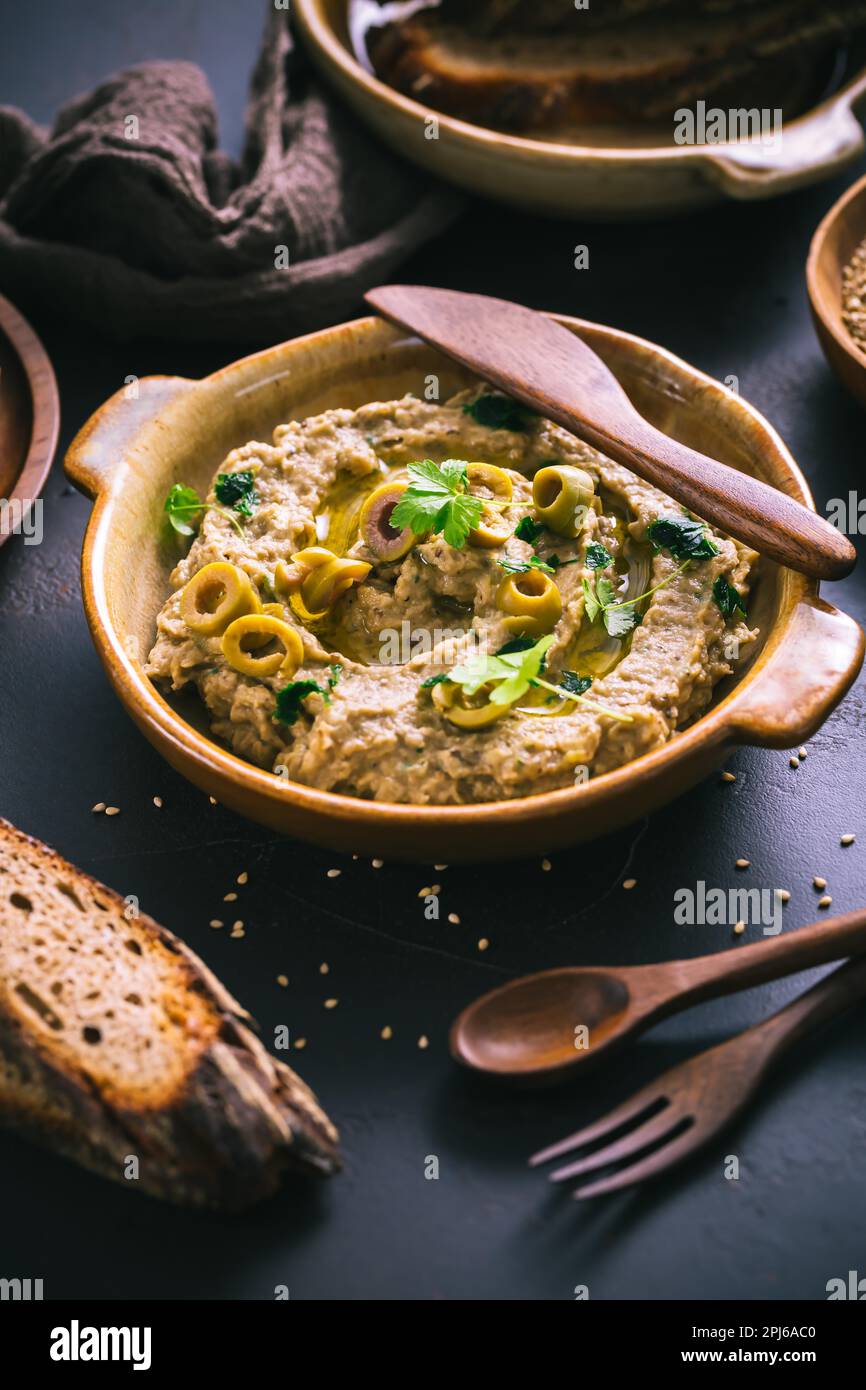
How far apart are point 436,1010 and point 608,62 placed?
3981 millimetres

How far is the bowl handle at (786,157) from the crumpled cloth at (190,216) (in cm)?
110

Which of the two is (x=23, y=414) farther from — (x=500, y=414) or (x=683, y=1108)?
(x=683, y=1108)

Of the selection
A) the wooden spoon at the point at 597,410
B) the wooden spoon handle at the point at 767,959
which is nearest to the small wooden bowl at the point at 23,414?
the wooden spoon at the point at 597,410

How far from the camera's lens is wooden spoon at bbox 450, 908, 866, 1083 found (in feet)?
10.3

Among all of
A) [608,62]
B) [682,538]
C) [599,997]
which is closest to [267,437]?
[682,538]

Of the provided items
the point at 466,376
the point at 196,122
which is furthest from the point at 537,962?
the point at 196,122

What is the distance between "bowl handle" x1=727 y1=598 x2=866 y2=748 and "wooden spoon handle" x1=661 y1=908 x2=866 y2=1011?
17.9 inches

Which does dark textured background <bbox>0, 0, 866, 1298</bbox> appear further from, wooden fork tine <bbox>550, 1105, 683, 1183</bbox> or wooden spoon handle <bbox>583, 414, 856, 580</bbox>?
wooden spoon handle <bbox>583, 414, 856, 580</bbox>

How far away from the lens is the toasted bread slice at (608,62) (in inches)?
211

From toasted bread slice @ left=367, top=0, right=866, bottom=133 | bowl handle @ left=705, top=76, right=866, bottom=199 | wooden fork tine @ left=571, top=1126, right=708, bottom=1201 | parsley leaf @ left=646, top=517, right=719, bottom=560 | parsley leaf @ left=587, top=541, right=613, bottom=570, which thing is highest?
toasted bread slice @ left=367, top=0, right=866, bottom=133

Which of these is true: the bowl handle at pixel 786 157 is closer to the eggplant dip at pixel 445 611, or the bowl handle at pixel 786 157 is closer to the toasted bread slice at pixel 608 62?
the toasted bread slice at pixel 608 62

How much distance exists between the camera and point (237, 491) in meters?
3.92

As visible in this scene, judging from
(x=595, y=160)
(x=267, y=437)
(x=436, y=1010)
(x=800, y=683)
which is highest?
(x=595, y=160)

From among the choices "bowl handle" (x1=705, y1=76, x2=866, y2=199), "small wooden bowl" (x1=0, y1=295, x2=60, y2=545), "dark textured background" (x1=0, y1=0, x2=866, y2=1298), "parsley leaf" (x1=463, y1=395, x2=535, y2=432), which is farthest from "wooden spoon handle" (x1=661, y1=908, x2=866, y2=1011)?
"bowl handle" (x1=705, y1=76, x2=866, y2=199)
